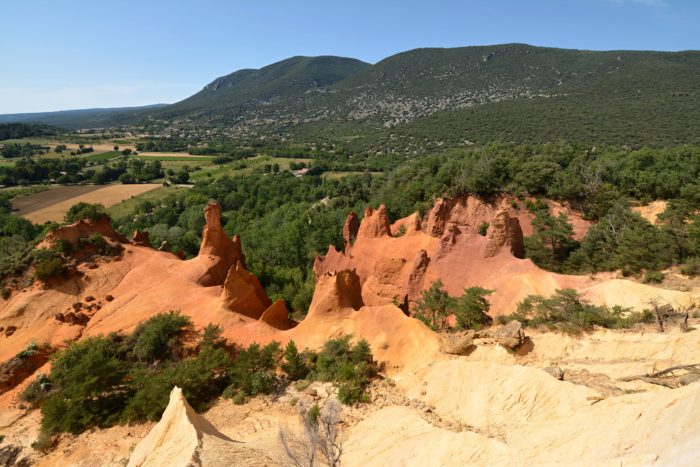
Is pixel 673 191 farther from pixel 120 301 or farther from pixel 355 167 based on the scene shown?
pixel 355 167

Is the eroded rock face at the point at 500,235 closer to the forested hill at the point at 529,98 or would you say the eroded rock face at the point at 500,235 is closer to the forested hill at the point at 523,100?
the forested hill at the point at 523,100

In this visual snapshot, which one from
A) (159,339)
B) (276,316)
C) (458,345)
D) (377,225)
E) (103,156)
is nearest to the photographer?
(458,345)

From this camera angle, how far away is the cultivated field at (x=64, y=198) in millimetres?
76438

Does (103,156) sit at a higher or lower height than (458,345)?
higher

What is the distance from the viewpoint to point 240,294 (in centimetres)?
2308

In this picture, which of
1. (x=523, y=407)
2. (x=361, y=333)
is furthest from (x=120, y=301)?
(x=523, y=407)

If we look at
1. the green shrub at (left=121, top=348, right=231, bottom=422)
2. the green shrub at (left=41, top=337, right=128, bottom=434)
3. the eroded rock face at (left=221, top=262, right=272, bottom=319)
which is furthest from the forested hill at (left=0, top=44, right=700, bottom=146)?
the green shrub at (left=41, top=337, right=128, bottom=434)

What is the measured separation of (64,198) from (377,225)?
89.8 meters

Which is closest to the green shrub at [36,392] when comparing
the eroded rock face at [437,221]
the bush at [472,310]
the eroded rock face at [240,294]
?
the eroded rock face at [240,294]

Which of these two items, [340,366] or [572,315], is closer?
[572,315]

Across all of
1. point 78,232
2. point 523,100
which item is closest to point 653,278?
point 78,232

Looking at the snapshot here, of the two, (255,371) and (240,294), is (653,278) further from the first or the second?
(240,294)

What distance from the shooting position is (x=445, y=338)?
54.6 ft

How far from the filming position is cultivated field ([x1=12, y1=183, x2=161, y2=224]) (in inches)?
3009
